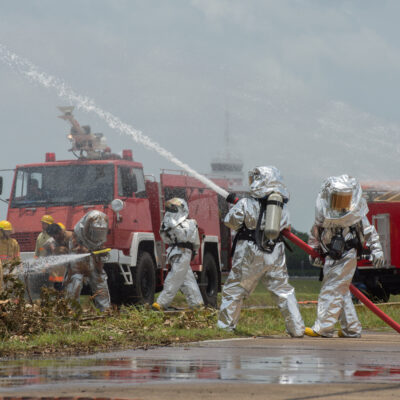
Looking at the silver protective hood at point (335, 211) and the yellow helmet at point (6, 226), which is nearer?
the silver protective hood at point (335, 211)

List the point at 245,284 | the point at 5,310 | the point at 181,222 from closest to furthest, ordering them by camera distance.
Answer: the point at 5,310, the point at 245,284, the point at 181,222

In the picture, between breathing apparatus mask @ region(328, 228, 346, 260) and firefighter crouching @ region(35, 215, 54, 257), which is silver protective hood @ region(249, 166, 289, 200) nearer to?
breathing apparatus mask @ region(328, 228, 346, 260)

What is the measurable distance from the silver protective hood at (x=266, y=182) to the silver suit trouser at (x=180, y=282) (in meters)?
4.10

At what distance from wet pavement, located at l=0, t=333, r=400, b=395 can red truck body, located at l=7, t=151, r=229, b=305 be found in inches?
293

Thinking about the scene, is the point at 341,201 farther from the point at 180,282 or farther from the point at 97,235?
the point at 97,235

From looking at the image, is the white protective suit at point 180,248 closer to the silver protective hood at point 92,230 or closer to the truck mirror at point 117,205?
the silver protective hood at point 92,230

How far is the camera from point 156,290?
1825 centimetres

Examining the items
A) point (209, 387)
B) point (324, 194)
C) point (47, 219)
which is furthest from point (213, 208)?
point (209, 387)

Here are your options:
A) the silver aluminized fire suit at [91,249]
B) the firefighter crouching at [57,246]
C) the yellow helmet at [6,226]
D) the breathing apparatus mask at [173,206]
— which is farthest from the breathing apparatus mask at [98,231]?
the yellow helmet at [6,226]

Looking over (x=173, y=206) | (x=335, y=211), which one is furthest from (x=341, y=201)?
(x=173, y=206)

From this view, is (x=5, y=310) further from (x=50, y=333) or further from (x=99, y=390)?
(x=99, y=390)

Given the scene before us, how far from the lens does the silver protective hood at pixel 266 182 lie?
10406mm

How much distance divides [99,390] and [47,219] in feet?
35.2

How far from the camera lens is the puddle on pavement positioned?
588 cm
